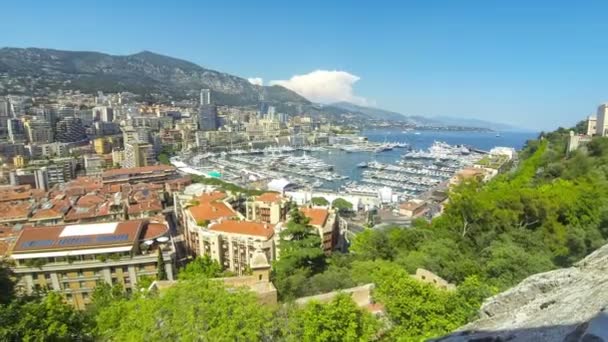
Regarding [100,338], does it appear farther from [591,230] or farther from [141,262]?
[591,230]

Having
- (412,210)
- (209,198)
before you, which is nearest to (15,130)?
(209,198)

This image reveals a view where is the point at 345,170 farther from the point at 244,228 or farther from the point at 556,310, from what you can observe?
the point at 556,310

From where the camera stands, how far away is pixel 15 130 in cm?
6031

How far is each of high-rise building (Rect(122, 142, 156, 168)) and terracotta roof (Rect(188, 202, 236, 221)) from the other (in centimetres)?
3757

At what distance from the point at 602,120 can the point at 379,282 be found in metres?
46.6

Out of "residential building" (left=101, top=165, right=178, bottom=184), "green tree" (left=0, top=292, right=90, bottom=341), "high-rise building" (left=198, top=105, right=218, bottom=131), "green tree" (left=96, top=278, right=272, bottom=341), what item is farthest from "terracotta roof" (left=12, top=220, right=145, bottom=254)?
"high-rise building" (left=198, top=105, right=218, bottom=131)

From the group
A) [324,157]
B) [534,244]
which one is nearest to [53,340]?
[534,244]

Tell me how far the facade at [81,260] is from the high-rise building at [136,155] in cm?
4104

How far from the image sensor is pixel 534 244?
14336 mm

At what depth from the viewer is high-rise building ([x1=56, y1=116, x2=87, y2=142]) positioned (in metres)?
66.2

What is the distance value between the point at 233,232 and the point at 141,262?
473 centimetres

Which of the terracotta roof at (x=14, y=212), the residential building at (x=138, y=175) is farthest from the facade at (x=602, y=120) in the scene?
the terracotta roof at (x=14, y=212)

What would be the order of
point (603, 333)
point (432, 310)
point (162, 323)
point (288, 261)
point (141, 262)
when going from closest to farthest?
point (603, 333)
point (162, 323)
point (432, 310)
point (288, 261)
point (141, 262)

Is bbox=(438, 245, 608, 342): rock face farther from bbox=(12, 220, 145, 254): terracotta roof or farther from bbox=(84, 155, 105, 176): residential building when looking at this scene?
bbox=(84, 155, 105, 176): residential building
